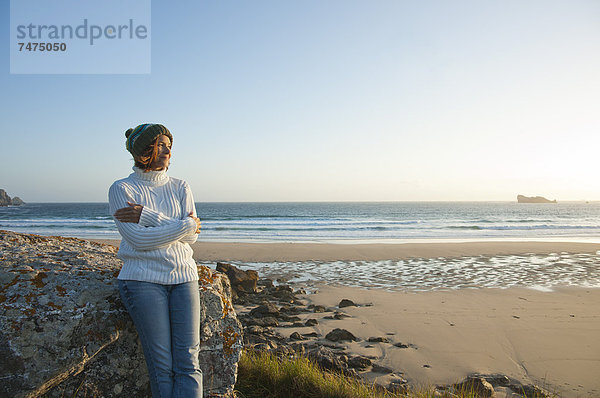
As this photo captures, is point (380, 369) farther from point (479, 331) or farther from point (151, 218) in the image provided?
point (151, 218)

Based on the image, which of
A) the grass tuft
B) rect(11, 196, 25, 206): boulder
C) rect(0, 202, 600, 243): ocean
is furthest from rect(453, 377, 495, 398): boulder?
rect(11, 196, 25, 206): boulder

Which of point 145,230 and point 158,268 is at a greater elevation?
point 145,230

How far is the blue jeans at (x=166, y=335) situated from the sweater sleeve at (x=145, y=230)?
0.85 ft

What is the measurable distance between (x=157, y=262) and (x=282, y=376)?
1.70 m

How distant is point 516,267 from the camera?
13.0 m

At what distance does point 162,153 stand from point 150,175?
0.60ft

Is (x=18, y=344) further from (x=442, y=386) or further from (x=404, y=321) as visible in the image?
(x=404, y=321)

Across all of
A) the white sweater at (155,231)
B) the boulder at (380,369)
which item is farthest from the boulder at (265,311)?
the white sweater at (155,231)

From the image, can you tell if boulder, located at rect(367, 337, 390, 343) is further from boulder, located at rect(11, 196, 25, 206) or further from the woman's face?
boulder, located at rect(11, 196, 25, 206)

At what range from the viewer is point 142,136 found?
269 cm

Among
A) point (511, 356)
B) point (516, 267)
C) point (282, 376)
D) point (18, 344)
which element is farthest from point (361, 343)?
point (516, 267)

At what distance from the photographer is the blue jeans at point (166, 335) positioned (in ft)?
7.64

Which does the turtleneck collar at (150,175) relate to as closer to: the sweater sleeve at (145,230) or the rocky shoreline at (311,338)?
the sweater sleeve at (145,230)

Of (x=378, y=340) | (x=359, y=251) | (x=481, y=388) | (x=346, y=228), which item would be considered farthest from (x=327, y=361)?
(x=346, y=228)
